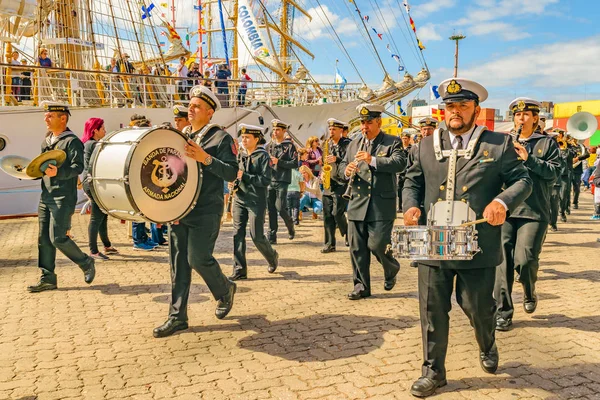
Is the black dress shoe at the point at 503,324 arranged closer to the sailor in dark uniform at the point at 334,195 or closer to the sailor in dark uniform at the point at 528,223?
the sailor in dark uniform at the point at 528,223

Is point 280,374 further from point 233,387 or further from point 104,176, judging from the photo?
point 104,176

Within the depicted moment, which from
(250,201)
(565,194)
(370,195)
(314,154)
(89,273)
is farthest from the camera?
(565,194)

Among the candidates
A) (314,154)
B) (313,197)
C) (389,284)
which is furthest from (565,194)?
(389,284)

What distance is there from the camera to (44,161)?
5812 mm

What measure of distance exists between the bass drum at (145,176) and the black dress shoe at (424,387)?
2.27 meters

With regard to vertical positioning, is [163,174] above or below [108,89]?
below

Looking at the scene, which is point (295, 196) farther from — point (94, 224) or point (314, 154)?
point (94, 224)

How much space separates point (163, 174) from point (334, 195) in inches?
186

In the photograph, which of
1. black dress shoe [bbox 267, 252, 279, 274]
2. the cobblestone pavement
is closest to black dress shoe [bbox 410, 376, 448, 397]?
the cobblestone pavement

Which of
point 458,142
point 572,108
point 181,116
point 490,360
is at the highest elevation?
point 572,108

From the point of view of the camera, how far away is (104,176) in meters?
4.39

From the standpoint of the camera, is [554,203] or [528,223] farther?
[554,203]

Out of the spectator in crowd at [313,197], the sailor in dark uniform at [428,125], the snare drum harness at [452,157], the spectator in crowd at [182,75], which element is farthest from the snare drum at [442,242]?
the spectator in crowd at [182,75]

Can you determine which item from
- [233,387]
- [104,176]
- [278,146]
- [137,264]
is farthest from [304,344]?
[278,146]
